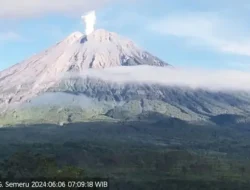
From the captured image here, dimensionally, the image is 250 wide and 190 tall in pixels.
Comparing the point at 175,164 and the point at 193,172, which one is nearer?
the point at 193,172

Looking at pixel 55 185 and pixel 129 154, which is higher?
pixel 55 185

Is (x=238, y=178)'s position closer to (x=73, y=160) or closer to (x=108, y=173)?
(x=108, y=173)

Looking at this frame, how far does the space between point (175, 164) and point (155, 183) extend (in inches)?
1492

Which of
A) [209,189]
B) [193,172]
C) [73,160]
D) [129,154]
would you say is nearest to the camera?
[209,189]

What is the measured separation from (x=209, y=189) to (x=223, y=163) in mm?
55054

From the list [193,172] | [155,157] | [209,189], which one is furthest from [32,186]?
[155,157]

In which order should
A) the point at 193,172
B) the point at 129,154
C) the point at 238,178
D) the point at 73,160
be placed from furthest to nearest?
the point at 129,154, the point at 73,160, the point at 193,172, the point at 238,178

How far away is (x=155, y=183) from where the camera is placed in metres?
137

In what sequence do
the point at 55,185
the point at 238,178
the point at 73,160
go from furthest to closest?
the point at 73,160, the point at 238,178, the point at 55,185

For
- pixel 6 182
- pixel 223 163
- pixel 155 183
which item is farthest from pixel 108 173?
pixel 6 182

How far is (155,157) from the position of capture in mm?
179875

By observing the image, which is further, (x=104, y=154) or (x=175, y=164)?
(x=104, y=154)

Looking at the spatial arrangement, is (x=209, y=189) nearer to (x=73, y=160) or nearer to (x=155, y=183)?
(x=155, y=183)

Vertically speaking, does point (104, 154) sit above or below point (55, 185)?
below
